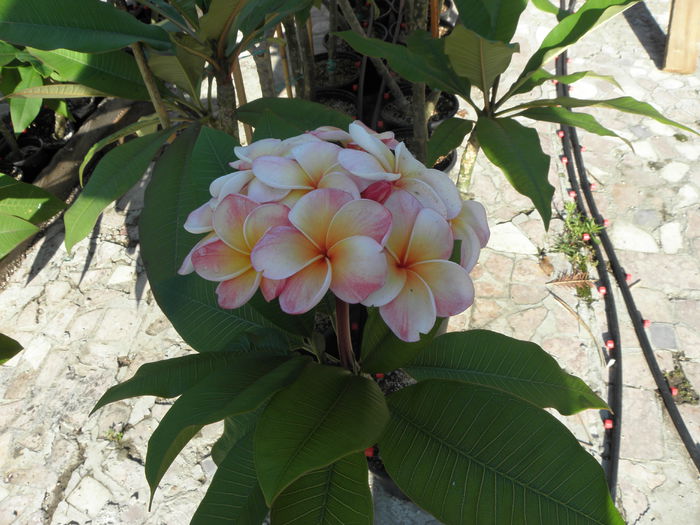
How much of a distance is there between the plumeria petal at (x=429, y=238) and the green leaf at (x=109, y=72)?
1.15 metres

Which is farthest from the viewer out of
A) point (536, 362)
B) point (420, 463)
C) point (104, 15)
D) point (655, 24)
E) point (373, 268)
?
point (655, 24)

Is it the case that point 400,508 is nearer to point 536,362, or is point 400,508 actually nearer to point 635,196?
point 536,362

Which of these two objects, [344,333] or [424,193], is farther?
[344,333]

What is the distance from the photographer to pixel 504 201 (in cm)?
254

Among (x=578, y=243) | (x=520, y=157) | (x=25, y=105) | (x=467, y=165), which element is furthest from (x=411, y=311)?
(x=25, y=105)

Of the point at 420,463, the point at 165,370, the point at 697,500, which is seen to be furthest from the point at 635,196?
the point at 165,370

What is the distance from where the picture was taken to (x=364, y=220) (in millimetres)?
595

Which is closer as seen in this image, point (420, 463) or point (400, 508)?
point (420, 463)

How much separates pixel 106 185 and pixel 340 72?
179 centimetres

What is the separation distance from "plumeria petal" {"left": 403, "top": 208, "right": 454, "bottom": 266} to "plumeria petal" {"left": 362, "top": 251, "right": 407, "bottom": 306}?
2 cm

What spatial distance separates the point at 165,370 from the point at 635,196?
7.63 feet

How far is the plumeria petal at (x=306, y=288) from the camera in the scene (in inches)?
23.3

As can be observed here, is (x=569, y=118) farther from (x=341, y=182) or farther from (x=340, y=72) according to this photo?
(x=340, y=72)

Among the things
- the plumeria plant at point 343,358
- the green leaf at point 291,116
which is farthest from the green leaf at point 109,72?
the plumeria plant at point 343,358
